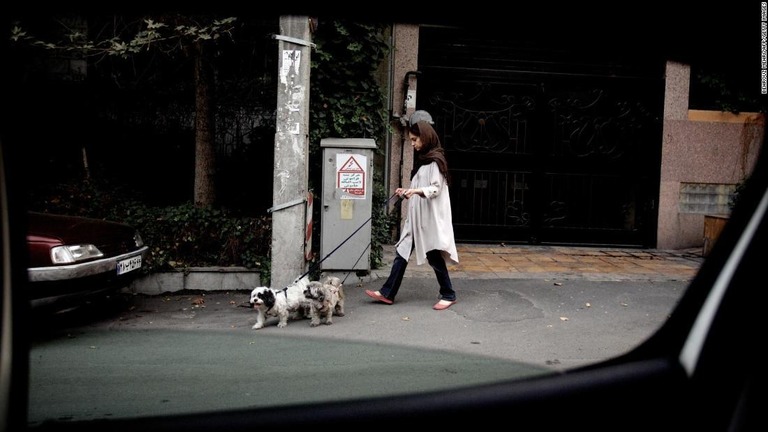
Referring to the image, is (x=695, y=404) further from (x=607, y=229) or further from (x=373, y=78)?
(x=607, y=229)

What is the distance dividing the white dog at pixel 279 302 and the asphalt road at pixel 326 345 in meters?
0.15

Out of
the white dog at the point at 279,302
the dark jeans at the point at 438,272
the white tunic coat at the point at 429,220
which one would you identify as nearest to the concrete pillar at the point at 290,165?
the white dog at the point at 279,302

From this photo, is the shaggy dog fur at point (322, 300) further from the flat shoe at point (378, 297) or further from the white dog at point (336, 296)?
the flat shoe at point (378, 297)

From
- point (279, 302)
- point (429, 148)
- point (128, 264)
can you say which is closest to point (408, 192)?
point (429, 148)

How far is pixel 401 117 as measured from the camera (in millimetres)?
10328

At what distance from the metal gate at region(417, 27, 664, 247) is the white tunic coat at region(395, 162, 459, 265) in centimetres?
406

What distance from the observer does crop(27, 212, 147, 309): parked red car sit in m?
4.83

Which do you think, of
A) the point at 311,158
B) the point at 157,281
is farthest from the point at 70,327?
the point at 311,158

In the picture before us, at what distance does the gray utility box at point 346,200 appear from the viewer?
24.3ft

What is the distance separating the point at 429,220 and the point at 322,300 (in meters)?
1.43

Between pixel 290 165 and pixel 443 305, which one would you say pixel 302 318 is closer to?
pixel 443 305

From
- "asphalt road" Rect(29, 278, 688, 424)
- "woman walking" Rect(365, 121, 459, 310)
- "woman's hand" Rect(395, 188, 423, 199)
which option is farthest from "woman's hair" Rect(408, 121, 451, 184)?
"asphalt road" Rect(29, 278, 688, 424)

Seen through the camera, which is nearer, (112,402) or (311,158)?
(112,402)

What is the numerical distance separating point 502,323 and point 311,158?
3476mm
